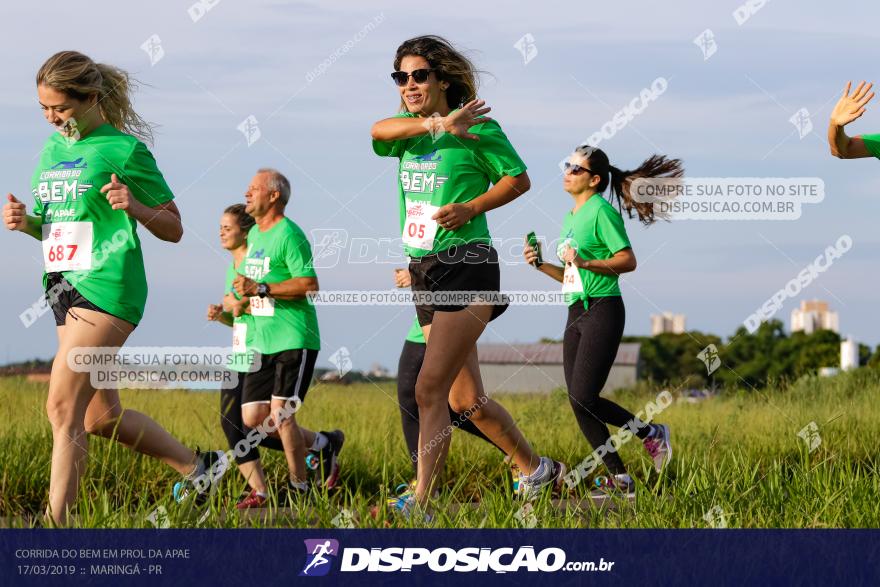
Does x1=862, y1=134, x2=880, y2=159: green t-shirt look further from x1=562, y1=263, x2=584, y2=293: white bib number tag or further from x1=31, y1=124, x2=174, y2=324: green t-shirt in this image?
x1=31, y1=124, x2=174, y2=324: green t-shirt

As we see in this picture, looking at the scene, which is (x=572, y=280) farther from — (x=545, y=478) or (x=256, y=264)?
(x=256, y=264)

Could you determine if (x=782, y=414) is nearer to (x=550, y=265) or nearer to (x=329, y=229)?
(x=550, y=265)

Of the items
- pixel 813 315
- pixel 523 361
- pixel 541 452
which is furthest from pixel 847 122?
pixel 813 315

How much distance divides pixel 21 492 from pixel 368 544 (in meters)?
Result: 2.98

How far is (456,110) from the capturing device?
5250mm

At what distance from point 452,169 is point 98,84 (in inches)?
64.2

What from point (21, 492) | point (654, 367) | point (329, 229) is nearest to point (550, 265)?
point (329, 229)

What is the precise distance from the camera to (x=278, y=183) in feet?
22.5

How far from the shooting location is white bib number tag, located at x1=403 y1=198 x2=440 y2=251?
526cm

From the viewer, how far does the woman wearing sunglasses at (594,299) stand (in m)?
6.32

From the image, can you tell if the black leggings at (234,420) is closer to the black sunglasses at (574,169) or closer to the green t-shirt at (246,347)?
the green t-shirt at (246,347)

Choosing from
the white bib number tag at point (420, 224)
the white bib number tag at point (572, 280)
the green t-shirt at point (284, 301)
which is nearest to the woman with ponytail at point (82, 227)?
the white bib number tag at point (420, 224)

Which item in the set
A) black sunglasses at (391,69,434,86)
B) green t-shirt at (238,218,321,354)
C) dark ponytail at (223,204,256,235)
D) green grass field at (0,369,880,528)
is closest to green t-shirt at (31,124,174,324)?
green grass field at (0,369,880,528)

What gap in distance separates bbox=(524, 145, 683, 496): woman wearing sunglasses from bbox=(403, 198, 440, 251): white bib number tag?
1.05 m
